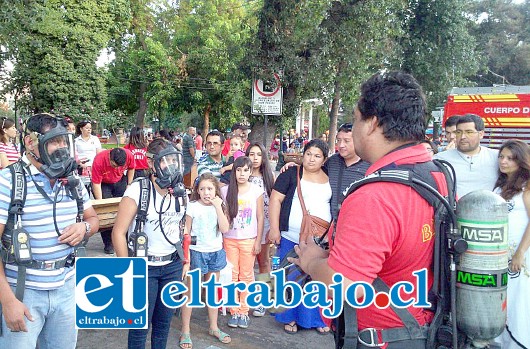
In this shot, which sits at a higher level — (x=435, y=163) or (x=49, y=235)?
(x=435, y=163)

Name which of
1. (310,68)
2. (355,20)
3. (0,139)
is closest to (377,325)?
(0,139)

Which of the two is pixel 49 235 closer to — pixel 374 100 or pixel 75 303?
pixel 75 303

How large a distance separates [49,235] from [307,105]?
10.4m

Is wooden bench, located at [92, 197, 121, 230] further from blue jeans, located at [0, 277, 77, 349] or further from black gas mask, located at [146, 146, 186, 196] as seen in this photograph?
blue jeans, located at [0, 277, 77, 349]

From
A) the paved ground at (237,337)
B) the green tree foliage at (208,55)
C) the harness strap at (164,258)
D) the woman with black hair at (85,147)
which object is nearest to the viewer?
the harness strap at (164,258)

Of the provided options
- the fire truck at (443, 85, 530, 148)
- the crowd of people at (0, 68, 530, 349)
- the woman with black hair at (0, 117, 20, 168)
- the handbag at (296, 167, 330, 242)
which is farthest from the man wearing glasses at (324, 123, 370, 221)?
the fire truck at (443, 85, 530, 148)

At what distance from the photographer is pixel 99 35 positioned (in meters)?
22.4

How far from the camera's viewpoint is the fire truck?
11.1m

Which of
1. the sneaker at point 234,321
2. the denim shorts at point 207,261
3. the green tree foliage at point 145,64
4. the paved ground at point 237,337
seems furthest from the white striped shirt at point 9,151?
the green tree foliage at point 145,64

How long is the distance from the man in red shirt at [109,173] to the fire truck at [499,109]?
882 cm

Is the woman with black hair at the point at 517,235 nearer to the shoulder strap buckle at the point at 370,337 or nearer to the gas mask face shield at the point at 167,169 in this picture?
the shoulder strap buckle at the point at 370,337

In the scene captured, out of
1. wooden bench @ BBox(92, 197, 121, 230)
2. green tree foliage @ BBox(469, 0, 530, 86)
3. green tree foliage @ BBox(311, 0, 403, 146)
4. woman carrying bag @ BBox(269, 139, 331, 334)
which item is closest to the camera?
woman carrying bag @ BBox(269, 139, 331, 334)

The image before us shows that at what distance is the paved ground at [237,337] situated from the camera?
4164 millimetres

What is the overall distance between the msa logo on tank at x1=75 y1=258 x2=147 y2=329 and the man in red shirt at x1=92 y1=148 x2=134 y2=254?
3.40 m
